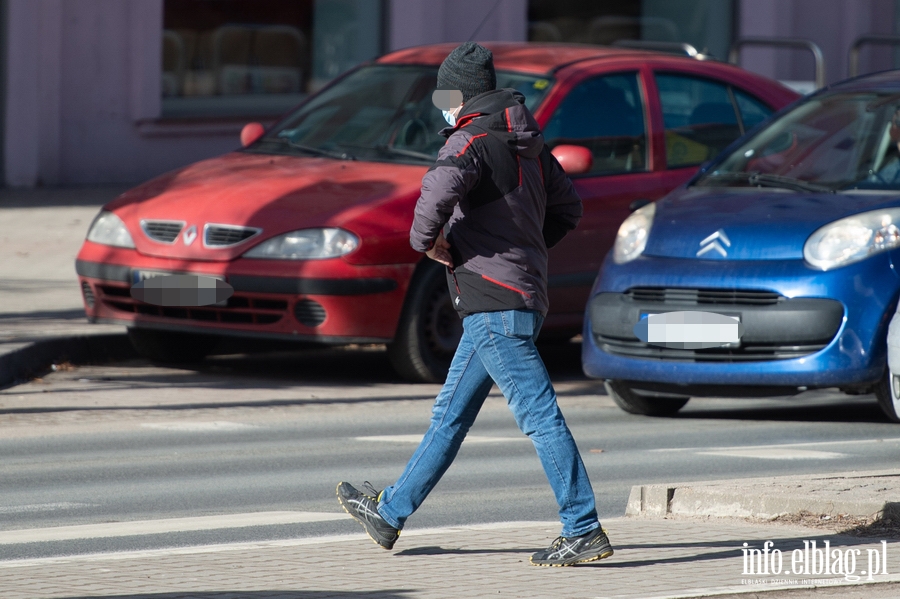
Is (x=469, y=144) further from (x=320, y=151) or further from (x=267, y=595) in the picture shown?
(x=320, y=151)

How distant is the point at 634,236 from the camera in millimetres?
8578

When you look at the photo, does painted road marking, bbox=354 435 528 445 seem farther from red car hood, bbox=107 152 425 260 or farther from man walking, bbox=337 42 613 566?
man walking, bbox=337 42 613 566

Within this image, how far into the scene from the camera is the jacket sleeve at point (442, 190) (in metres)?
5.06

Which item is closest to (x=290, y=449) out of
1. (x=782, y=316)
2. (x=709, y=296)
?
(x=709, y=296)

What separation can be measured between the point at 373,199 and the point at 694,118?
243 cm

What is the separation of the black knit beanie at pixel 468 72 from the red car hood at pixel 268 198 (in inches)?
149

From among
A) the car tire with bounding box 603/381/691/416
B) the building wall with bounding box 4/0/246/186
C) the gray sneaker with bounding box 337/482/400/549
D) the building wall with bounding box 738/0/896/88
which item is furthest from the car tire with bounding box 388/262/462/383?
the building wall with bounding box 738/0/896/88

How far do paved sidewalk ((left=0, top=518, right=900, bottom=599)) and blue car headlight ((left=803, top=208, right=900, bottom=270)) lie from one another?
2440 millimetres

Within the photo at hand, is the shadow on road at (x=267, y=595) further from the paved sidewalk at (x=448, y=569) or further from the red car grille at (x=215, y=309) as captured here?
the red car grille at (x=215, y=309)

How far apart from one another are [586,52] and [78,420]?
412cm

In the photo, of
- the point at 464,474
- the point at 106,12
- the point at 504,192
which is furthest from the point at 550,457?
the point at 106,12

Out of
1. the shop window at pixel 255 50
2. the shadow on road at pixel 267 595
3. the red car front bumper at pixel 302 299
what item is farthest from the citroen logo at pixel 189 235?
the shop window at pixel 255 50

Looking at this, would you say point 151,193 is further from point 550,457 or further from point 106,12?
point 106,12

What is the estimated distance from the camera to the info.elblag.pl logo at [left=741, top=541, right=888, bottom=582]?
5.04 meters
